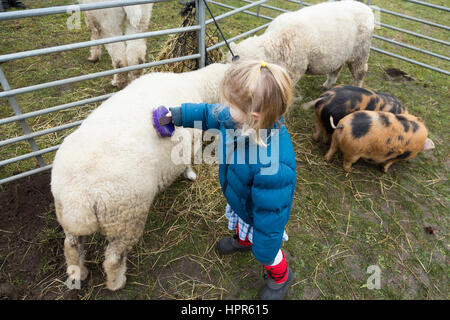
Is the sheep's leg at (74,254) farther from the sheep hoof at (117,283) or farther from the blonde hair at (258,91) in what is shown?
the blonde hair at (258,91)

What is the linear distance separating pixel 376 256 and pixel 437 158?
7.58 ft

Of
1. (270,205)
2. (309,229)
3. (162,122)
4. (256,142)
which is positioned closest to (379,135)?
(309,229)

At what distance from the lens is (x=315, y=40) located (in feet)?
13.7

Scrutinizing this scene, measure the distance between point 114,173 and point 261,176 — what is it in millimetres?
1010

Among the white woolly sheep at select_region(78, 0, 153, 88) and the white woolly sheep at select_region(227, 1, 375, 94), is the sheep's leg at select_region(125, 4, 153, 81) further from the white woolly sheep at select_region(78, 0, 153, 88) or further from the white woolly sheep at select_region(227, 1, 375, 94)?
the white woolly sheep at select_region(227, 1, 375, 94)

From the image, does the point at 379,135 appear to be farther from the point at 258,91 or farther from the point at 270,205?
the point at 258,91

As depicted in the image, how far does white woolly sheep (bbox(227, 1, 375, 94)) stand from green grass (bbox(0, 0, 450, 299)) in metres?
0.94

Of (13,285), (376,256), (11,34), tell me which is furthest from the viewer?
(11,34)

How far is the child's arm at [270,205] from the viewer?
5.73 ft

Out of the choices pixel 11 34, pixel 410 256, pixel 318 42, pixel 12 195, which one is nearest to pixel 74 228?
pixel 12 195

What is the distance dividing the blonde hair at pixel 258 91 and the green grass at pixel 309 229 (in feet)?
5.79

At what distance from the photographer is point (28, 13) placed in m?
2.30

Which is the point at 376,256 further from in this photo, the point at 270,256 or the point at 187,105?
the point at 187,105

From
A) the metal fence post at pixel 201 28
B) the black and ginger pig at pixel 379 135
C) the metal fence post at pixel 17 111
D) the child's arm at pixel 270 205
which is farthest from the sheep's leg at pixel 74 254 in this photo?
the black and ginger pig at pixel 379 135
